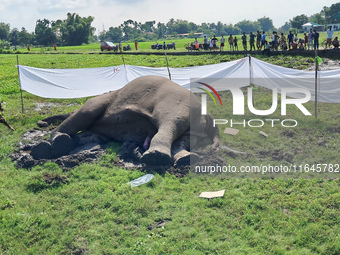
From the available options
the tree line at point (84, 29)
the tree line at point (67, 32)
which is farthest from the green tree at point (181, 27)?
the tree line at point (67, 32)

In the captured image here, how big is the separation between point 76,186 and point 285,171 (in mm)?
4196

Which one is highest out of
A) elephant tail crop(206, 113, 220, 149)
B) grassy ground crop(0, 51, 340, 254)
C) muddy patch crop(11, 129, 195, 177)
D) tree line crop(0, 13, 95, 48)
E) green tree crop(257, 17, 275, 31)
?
green tree crop(257, 17, 275, 31)

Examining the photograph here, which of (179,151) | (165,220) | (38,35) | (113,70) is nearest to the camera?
(165,220)

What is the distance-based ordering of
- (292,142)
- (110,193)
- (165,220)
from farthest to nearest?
(292,142)
(110,193)
(165,220)

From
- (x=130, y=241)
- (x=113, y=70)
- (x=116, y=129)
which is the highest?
(x=113, y=70)

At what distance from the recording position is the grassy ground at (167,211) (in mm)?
5320

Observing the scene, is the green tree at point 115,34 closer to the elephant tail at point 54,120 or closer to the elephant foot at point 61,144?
the elephant tail at point 54,120

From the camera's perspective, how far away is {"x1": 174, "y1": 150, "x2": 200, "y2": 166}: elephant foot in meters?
7.96

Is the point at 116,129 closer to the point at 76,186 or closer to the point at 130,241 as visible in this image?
the point at 76,186

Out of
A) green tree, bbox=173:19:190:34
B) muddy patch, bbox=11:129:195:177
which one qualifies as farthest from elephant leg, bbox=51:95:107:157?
green tree, bbox=173:19:190:34

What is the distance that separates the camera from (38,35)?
93938 millimetres

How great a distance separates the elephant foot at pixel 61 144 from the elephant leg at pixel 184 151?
2.64 meters

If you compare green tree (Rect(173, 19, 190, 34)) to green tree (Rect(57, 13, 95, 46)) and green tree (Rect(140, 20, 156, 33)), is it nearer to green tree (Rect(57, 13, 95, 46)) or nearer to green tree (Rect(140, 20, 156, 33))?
green tree (Rect(140, 20, 156, 33))

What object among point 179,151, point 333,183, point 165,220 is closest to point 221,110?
point 179,151
